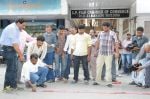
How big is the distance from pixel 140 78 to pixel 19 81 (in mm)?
3394

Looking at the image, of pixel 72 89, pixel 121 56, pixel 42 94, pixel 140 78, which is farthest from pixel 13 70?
pixel 121 56

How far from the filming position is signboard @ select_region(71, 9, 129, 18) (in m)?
22.8

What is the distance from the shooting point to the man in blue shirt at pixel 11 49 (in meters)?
10.2

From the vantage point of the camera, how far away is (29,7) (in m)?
21.1

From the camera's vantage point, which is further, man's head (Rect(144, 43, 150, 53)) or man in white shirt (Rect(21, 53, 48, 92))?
man's head (Rect(144, 43, 150, 53))

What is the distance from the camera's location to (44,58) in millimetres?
12680

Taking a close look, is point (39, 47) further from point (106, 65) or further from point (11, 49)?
point (106, 65)

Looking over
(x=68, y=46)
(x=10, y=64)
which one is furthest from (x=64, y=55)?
(x=10, y=64)

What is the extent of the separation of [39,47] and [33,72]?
0.97 meters

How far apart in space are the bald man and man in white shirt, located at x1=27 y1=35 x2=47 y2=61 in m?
2.65

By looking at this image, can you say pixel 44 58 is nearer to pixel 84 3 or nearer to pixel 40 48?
pixel 40 48

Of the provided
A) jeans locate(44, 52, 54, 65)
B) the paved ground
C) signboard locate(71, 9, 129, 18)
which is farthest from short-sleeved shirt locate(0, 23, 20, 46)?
signboard locate(71, 9, 129, 18)

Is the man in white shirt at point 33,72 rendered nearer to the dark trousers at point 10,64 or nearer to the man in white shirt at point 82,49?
the dark trousers at point 10,64

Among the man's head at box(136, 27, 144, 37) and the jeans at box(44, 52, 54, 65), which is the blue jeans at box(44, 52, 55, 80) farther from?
the man's head at box(136, 27, 144, 37)
